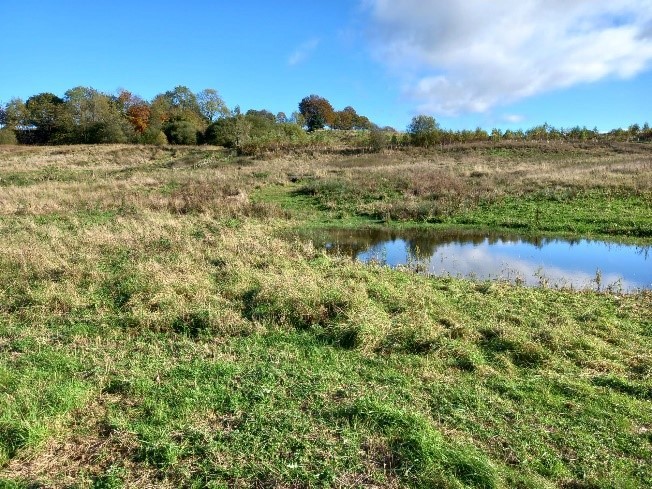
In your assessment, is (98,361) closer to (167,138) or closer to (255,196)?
(255,196)

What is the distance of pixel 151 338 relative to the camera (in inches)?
293

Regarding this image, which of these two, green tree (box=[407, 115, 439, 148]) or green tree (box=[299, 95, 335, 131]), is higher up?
green tree (box=[299, 95, 335, 131])

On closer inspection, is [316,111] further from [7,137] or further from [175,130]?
[7,137]

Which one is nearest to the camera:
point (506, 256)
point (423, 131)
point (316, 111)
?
point (506, 256)

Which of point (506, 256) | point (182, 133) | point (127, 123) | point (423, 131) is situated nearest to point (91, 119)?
point (127, 123)

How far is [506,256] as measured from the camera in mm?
15703

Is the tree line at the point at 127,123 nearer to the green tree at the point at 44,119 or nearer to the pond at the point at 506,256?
the green tree at the point at 44,119

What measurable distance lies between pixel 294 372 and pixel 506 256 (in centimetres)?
1176

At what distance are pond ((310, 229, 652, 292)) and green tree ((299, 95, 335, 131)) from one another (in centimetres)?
9108

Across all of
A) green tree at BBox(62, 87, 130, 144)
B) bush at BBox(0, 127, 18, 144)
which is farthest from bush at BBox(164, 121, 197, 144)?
bush at BBox(0, 127, 18, 144)

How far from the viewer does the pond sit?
1270 cm

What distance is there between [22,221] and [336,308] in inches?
605

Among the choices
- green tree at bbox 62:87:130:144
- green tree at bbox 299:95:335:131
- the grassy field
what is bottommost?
the grassy field

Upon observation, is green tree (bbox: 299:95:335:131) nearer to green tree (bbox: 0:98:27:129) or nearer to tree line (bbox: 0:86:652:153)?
tree line (bbox: 0:86:652:153)
